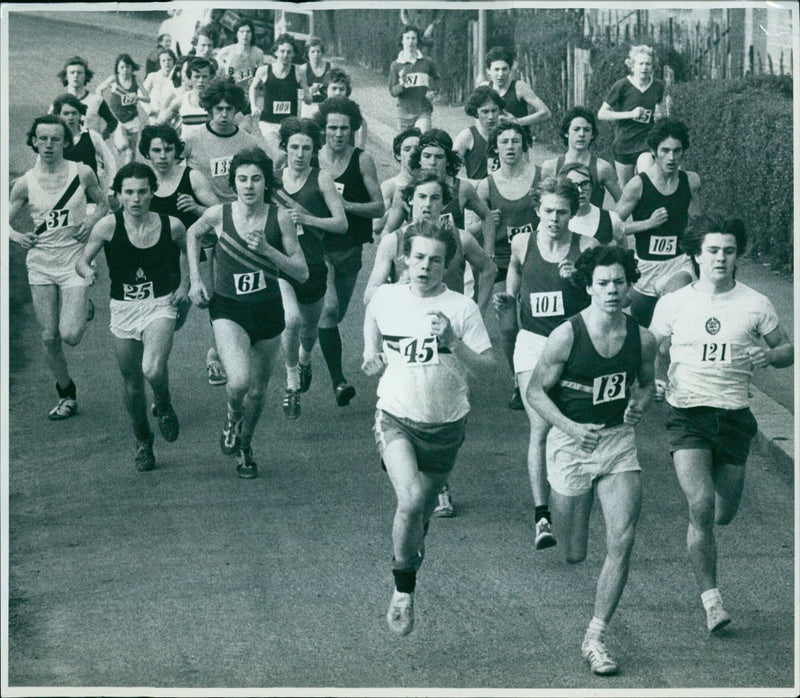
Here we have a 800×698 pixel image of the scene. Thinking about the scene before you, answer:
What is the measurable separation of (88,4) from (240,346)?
2.15 metres

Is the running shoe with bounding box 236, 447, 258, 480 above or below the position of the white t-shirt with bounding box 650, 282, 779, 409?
below

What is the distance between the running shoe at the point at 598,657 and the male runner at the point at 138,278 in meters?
3.43

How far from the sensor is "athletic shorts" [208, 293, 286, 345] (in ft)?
30.4

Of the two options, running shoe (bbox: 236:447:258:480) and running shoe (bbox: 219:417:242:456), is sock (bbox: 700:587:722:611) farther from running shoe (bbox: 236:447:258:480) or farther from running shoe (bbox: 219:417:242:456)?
running shoe (bbox: 219:417:242:456)

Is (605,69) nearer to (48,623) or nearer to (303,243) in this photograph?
(303,243)

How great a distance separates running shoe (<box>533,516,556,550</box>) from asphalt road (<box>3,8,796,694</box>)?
3.0 inches

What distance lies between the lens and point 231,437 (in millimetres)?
9609

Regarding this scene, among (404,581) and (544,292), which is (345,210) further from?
(404,581)

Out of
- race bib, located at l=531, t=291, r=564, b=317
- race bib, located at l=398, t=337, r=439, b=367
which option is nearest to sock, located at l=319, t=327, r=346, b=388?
race bib, located at l=531, t=291, r=564, b=317

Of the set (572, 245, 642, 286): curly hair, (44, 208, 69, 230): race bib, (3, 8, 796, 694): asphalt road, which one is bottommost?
(3, 8, 796, 694): asphalt road

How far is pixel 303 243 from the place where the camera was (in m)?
10.4

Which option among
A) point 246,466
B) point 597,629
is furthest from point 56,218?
point 597,629

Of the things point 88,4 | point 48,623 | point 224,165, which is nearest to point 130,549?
point 48,623

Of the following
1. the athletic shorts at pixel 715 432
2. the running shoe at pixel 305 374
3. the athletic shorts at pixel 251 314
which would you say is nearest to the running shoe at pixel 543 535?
the athletic shorts at pixel 715 432
